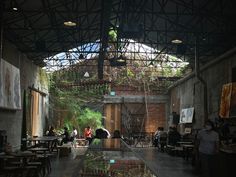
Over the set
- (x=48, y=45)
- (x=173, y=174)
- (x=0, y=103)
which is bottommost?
(x=173, y=174)

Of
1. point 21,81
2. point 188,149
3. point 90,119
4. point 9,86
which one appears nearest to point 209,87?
point 188,149

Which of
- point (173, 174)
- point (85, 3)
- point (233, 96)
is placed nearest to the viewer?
point (173, 174)

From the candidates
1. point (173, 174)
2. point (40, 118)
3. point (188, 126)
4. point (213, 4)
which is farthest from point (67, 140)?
point (173, 174)

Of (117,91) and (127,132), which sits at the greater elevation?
(117,91)

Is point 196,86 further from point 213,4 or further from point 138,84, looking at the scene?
point 138,84

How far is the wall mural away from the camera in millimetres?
18120

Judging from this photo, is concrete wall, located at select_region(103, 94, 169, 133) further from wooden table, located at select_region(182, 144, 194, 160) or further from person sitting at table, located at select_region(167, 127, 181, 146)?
wooden table, located at select_region(182, 144, 194, 160)

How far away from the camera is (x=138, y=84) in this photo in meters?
37.1

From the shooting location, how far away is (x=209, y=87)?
75.0ft

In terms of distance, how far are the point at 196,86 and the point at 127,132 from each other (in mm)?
11339

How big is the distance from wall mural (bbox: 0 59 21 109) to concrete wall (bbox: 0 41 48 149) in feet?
1.33

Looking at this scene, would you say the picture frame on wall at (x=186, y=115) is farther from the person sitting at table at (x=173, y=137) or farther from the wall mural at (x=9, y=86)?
the wall mural at (x=9, y=86)

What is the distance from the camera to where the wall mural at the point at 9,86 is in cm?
1812

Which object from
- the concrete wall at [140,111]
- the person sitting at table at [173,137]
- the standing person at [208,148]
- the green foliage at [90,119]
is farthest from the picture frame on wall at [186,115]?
the standing person at [208,148]
